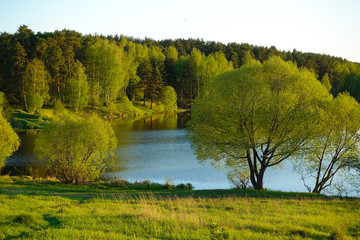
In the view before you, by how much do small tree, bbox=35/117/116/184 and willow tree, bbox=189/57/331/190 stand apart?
9.64 m

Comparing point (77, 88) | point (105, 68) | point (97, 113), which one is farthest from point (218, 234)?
point (105, 68)

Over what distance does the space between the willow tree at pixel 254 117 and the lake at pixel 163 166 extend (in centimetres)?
563

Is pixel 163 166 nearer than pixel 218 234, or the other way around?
pixel 218 234

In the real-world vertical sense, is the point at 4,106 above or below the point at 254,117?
below

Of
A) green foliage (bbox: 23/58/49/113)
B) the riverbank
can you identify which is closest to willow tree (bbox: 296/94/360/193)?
the riverbank

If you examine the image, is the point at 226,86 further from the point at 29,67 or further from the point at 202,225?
the point at 29,67

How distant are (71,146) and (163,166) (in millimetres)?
11920

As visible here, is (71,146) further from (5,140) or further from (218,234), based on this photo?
(218,234)

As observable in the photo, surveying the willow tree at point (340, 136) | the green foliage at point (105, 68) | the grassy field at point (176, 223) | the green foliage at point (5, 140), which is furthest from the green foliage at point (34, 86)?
the willow tree at point (340, 136)

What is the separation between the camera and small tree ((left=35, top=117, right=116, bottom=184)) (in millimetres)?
27250

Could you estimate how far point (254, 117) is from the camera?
934 inches

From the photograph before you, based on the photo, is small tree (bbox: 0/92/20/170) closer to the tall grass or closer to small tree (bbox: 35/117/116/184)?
small tree (bbox: 35/117/116/184)

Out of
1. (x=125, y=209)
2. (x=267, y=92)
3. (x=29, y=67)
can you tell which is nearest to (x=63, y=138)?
(x=125, y=209)

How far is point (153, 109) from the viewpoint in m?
96.1
